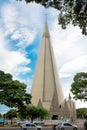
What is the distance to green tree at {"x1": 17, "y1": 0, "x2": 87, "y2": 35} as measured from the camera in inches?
602

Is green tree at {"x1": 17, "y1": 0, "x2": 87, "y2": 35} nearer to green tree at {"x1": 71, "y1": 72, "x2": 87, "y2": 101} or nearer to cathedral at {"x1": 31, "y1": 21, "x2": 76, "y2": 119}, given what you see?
green tree at {"x1": 71, "y1": 72, "x2": 87, "y2": 101}

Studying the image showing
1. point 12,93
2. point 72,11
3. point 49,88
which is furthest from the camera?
point 49,88

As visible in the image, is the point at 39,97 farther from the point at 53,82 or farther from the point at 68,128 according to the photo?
the point at 68,128

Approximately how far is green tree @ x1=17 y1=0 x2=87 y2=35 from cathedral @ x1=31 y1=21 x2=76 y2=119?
93277mm

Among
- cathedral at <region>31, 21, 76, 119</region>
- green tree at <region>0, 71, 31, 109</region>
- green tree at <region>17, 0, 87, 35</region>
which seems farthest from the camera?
cathedral at <region>31, 21, 76, 119</region>

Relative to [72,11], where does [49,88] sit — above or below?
above

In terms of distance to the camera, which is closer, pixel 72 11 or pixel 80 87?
pixel 72 11

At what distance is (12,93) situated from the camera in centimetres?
5603

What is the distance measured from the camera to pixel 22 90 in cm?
5822

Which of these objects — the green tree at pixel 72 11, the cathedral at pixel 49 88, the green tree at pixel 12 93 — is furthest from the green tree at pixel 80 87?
the cathedral at pixel 49 88

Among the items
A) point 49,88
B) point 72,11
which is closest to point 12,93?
point 72,11

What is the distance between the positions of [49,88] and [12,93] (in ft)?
200

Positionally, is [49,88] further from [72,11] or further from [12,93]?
[72,11]

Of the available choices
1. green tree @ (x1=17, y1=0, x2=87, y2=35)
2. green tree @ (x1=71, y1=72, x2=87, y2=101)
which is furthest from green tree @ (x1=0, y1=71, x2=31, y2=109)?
green tree @ (x1=17, y1=0, x2=87, y2=35)
